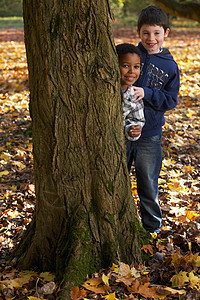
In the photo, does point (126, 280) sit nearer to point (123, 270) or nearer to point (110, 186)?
point (123, 270)

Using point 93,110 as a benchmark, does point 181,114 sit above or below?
below

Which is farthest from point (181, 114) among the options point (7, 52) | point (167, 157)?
point (7, 52)

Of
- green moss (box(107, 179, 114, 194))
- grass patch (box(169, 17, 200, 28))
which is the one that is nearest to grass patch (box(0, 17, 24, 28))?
grass patch (box(169, 17, 200, 28))

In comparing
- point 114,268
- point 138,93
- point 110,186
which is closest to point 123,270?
point 114,268

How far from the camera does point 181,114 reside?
22.5 ft

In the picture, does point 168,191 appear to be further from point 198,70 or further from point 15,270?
point 198,70

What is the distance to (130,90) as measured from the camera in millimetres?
2615

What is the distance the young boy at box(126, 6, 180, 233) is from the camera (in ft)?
8.73

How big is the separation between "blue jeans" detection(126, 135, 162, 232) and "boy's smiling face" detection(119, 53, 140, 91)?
1.81 ft

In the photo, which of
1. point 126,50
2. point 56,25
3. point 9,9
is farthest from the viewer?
point 9,9

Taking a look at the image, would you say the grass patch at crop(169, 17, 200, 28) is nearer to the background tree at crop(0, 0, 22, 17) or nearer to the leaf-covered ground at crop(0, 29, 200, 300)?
the background tree at crop(0, 0, 22, 17)

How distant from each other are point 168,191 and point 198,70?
7.45 m

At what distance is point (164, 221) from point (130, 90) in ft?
5.03

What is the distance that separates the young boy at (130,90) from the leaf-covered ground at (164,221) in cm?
95
